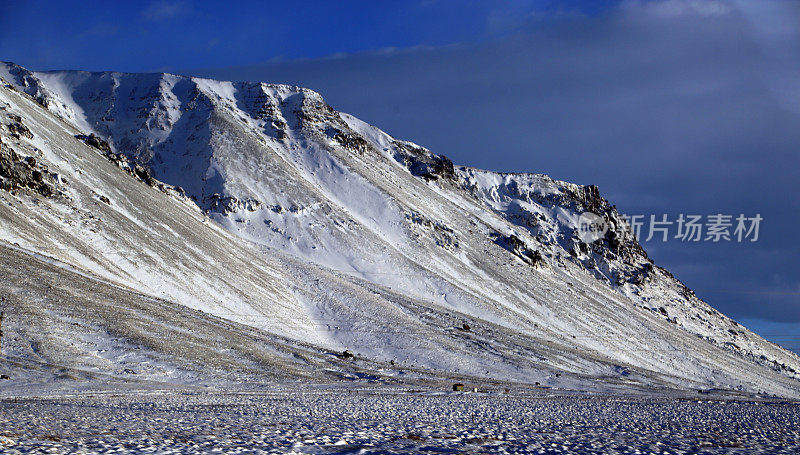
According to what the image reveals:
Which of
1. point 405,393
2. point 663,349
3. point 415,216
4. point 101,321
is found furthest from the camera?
point 415,216

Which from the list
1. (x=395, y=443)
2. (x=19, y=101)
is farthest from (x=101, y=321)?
(x=19, y=101)

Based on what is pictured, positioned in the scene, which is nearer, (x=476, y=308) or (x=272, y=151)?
(x=476, y=308)

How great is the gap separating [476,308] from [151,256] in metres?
52.7

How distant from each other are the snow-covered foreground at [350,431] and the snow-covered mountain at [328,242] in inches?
1158

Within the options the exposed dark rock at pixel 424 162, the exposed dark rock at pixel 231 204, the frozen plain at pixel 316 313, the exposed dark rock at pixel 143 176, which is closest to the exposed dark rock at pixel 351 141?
the frozen plain at pixel 316 313

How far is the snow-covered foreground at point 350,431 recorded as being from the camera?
16.3 metres

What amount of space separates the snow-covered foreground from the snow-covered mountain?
29.4 meters

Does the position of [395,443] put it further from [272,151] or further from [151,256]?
[272,151]

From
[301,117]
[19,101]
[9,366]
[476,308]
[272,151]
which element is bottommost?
[9,366]

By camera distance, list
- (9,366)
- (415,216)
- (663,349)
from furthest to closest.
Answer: (415,216), (663,349), (9,366)

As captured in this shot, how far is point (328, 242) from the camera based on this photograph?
122625 millimetres

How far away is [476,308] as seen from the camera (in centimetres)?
10800

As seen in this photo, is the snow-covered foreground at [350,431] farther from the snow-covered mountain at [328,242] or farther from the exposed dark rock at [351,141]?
the exposed dark rock at [351,141]

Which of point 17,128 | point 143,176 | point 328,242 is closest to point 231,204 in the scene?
point 143,176
